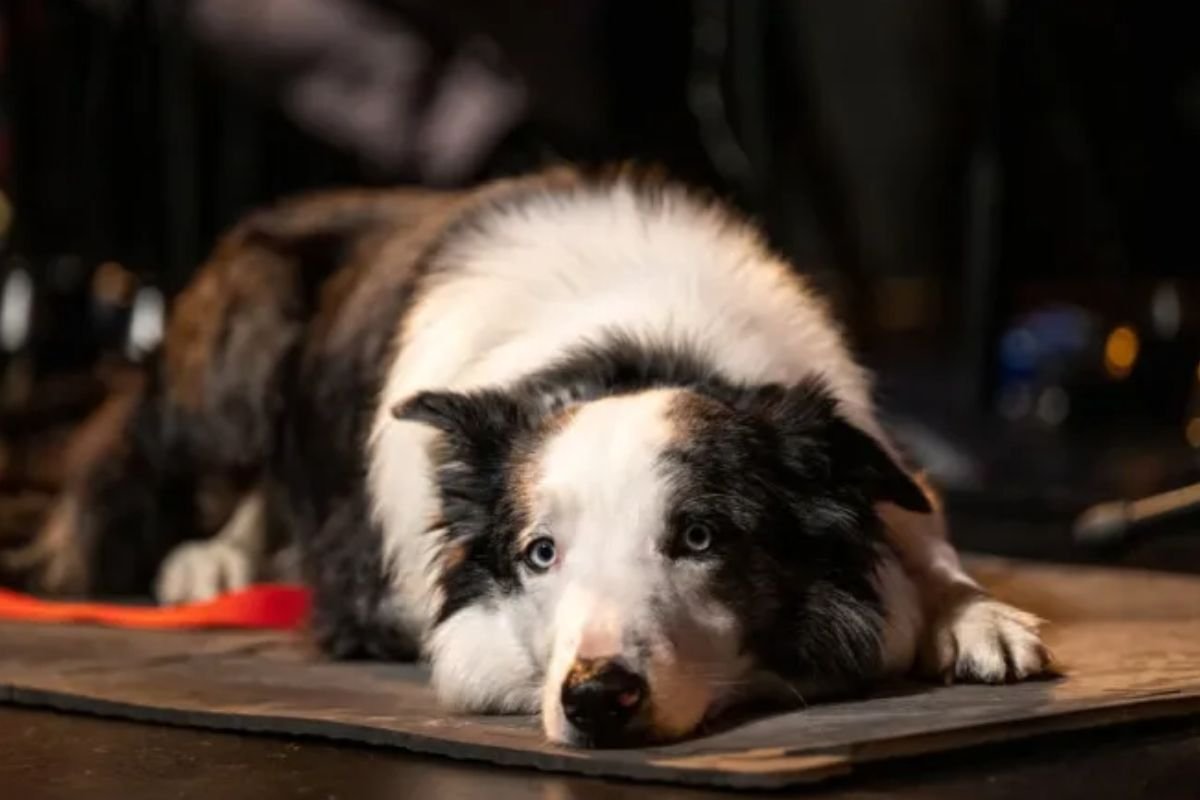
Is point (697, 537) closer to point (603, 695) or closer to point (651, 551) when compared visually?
point (651, 551)

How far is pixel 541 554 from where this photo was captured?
96.2 inches

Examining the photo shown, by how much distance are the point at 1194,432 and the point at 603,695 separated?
10.8ft

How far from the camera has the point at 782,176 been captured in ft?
21.8

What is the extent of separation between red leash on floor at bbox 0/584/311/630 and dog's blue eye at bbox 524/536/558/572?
40.9 inches

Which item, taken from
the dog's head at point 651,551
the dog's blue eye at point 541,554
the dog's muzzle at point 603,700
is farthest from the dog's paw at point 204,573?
the dog's muzzle at point 603,700

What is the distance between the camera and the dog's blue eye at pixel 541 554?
2.42 metres

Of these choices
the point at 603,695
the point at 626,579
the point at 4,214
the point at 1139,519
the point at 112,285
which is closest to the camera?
the point at 603,695

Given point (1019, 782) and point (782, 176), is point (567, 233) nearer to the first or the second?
point (1019, 782)

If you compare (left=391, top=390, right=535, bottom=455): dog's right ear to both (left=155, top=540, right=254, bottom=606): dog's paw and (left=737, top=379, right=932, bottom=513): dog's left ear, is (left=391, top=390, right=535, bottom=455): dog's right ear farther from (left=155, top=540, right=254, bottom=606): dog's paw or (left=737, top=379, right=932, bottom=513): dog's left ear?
(left=155, top=540, right=254, bottom=606): dog's paw

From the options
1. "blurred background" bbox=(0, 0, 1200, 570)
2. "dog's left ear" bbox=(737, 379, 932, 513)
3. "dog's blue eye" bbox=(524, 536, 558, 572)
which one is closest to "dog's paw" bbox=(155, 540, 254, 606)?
"blurred background" bbox=(0, 0, 1200, 570)

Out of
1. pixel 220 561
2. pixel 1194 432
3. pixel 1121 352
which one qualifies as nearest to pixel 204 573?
pixel 220 561

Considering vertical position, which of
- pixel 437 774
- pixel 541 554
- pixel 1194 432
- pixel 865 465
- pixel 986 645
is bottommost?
pixel 437 774

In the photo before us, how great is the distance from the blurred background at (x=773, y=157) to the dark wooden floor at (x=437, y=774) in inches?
70.3

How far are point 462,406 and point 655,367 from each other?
0.26 meters
